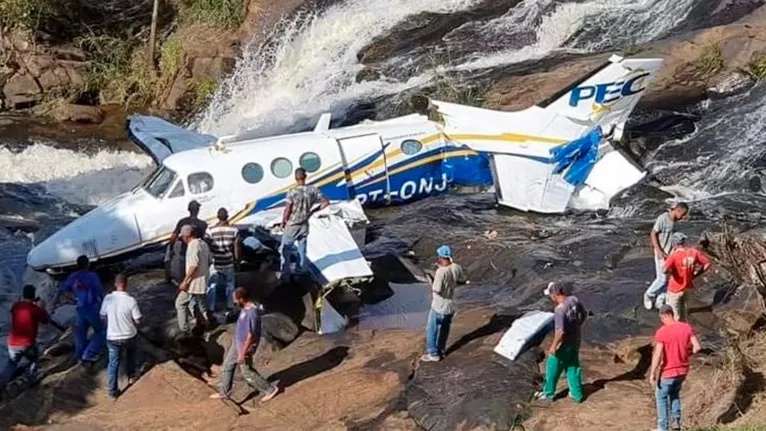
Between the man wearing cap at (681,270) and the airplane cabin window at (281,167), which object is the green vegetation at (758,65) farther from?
the man wearing cap at (681,270)

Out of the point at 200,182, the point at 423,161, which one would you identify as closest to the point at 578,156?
the point at 423,161

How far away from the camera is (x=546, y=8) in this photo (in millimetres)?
30688

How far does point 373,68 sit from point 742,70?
361 inches

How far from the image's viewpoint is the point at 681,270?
46.5 ft

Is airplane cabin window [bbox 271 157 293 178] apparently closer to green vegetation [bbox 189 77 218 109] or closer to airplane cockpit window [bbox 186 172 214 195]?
airplane cockpit window [bbox 186 172 214 195]

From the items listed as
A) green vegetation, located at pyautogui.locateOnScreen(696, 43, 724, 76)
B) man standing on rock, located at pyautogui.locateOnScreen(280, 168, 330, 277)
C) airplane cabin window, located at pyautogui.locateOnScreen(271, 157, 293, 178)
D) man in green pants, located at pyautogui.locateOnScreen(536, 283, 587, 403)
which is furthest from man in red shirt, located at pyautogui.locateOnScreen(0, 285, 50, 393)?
green vegetation, located at pyautogui.locateOnScreen(696, 43, 724, 76)

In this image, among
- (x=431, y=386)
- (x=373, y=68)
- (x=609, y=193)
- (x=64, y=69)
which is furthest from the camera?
(x=64, y=69)

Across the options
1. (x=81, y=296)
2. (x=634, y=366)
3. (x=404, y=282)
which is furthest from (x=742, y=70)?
(x=81, y=296)

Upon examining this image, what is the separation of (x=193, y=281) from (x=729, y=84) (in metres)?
15.5

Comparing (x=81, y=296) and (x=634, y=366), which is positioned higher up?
(x=81, y=296)

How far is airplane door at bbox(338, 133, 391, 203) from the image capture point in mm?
20500

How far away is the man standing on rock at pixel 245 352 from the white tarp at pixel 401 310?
2716mm

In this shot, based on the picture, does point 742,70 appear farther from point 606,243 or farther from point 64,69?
point 64,69

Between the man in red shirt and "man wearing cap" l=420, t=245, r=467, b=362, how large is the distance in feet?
17.1
